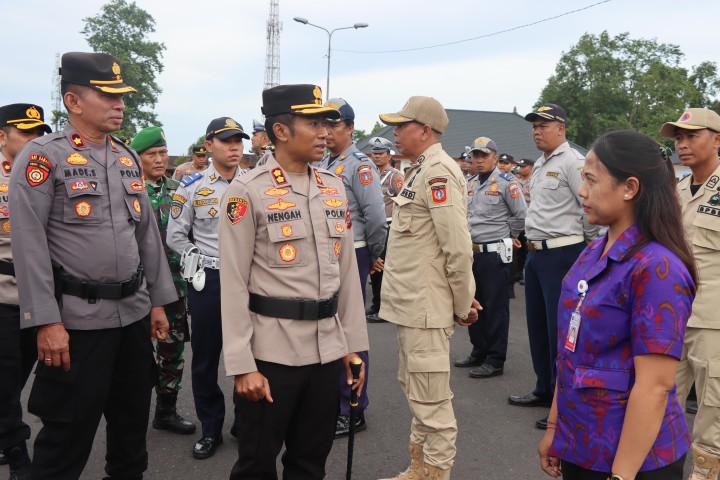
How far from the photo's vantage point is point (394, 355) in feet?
20.4

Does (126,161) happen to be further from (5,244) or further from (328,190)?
(5,244)

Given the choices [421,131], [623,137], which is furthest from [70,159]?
[623,137]

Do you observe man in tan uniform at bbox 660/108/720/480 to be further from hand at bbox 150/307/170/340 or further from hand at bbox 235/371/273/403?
hand at bbox 150/307/170/340

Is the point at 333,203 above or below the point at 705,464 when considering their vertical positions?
above

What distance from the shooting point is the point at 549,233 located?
14.6ft

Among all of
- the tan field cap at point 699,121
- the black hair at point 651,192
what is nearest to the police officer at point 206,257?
the black hair at point 651,192

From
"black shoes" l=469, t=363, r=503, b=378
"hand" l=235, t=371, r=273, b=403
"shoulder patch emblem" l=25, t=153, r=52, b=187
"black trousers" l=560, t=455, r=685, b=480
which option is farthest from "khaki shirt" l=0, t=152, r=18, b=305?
"black shoes" l=469, t=363, r=503, b=378

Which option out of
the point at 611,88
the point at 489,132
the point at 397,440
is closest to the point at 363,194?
the point at 397,440

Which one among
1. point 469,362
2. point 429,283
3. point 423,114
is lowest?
point 469,362

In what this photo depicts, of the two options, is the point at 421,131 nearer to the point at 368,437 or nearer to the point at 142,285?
the point at 142,285

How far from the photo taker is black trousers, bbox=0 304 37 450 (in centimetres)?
338

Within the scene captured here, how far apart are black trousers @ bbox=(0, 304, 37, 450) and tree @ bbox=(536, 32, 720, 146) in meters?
46.8

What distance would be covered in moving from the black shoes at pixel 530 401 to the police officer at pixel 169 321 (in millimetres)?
2615

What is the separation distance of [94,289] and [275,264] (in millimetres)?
901
